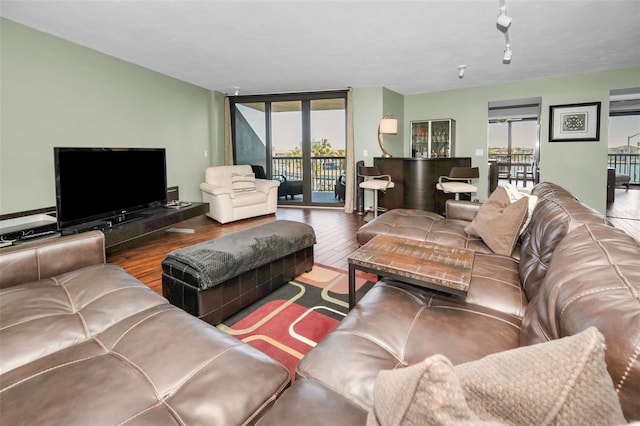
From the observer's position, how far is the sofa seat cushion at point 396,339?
3.34 feet

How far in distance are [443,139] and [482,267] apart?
535 cm

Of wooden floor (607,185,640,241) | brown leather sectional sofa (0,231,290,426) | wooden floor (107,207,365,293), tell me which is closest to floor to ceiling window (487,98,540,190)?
wooden floor (607,185,640,241)

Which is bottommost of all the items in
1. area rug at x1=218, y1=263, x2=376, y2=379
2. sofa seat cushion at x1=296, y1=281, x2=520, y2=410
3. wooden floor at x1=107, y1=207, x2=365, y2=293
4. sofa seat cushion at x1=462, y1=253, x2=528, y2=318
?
area rug at x1=218, y1=263, x2=376, y2=379

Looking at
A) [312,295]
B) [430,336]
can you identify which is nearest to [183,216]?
[312,295]

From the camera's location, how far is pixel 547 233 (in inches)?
64.1

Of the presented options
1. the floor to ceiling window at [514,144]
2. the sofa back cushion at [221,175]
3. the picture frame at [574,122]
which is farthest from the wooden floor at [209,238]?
the floor to ceiling window at [514,144]

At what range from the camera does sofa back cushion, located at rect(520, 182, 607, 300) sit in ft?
4.85

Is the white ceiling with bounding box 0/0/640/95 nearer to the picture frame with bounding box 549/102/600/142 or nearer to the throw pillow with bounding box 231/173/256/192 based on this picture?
the picture frame with bounding box 549/102/600/142

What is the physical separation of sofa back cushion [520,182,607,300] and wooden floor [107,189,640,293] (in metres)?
1.71

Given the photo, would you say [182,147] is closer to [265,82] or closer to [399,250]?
[265,82]

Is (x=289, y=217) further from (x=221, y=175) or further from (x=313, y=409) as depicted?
(x=313, y=409)

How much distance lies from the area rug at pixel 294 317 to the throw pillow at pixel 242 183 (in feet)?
10.3

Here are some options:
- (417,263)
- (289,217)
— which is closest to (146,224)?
(289,217)

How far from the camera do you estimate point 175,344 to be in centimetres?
117
